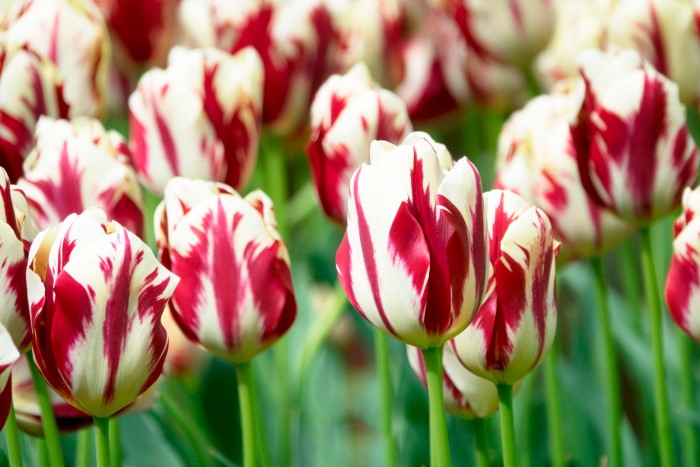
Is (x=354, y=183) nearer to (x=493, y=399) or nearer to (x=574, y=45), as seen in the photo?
(x=493, y=399)

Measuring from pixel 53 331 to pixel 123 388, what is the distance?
0.04 m

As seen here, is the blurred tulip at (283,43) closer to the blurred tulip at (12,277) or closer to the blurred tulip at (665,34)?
the blurred tulip at (665,34)

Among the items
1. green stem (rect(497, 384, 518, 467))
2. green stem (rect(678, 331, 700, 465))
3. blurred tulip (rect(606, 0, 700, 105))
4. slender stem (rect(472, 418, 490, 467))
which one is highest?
blurred tulip (rect(606, 0, 700, 105))

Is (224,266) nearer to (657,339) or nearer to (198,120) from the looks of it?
(198,120)

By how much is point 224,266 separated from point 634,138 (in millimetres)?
271

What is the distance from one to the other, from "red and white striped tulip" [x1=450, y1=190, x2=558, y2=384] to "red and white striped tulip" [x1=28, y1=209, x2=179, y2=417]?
6.0 inches

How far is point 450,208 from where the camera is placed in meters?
0.47

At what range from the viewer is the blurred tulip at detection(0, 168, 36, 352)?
0.46 m

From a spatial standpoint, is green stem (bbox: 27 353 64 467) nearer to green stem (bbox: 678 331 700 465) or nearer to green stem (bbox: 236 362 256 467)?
green stem (bbox: 236 362 256 467)

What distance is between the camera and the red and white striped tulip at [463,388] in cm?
60

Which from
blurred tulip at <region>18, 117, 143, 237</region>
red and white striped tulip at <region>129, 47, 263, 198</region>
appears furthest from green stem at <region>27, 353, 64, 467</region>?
red and white striped tulip at <region>129, 47, 263, 198</region>

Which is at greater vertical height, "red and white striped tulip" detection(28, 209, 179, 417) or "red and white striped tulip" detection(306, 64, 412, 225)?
"red and white striped tulip" detection(306, 64, 412, 225)

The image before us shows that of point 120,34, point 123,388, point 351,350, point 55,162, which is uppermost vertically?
point 120,34

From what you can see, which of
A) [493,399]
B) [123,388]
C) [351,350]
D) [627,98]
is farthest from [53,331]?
[351,350]
